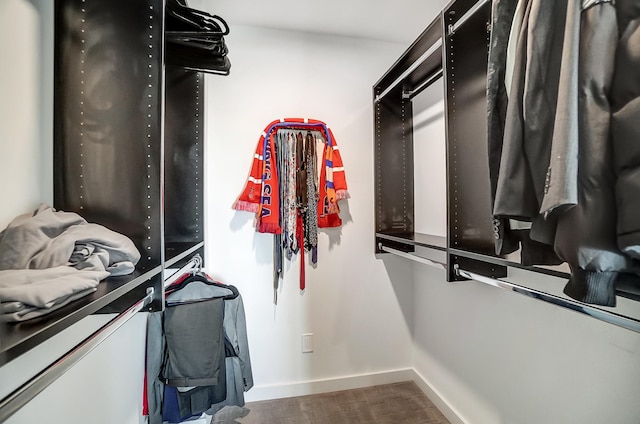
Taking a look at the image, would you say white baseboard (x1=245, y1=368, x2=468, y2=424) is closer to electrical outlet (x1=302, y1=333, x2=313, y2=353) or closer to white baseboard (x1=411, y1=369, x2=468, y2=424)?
white baseboard (x1=411, y1=369, x2=468, y2=424)

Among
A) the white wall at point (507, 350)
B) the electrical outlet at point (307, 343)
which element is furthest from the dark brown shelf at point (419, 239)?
the electrical outlet at point (307, 343)

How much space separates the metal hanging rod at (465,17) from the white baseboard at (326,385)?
2293 mm

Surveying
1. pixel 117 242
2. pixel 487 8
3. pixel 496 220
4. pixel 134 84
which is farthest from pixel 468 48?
pixel 117 242

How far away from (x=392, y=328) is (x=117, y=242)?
2.02 metres

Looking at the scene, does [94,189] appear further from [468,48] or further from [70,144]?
[468,48]

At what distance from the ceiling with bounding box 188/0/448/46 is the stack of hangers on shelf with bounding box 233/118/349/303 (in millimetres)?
709

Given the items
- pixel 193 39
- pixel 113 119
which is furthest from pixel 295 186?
pixel 113 119

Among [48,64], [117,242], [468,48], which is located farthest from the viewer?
[468,48]

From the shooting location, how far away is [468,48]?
4.25 feet

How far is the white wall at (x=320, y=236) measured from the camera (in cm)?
195

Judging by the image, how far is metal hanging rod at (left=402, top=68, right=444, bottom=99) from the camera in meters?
1.76

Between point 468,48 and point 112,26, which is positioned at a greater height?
point 468,48

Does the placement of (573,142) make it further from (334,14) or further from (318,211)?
(334,14)

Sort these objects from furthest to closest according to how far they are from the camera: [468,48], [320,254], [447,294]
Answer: [320,254]
[447,294]
[468,48]
